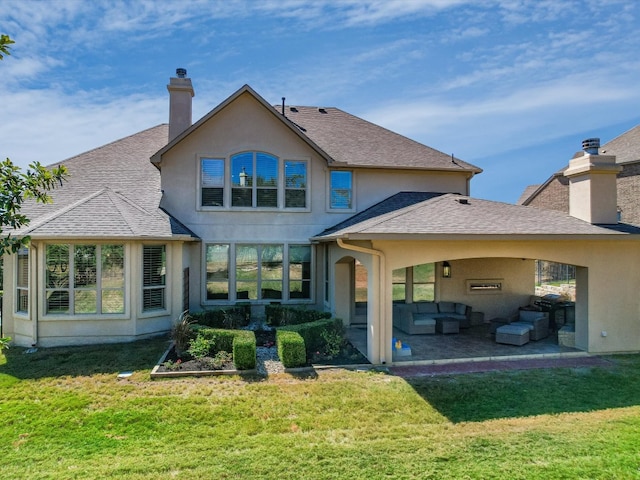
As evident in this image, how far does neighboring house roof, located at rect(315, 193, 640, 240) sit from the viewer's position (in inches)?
333

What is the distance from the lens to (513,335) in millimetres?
10312

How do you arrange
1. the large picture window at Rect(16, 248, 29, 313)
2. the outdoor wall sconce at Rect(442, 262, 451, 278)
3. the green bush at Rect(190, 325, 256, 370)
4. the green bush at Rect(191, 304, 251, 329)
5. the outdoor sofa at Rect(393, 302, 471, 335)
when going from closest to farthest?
the green bush at Rect(190, 325, 256, 370) → the large picture window at Rect(16, 248, 29, 313) → the green bush at Rect(191, 304, 251, 329) → the outdoor sofa at Rect(393, 302, 471, 335) → the outdoor wall sconce at Rect(442, 262, 451, 278)

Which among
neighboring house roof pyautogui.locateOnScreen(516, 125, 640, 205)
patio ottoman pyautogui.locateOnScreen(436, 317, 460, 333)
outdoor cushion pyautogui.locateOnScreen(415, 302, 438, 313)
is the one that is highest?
neighboring house roof pyautogui.locateOnScreen(516, 125, 640, 205)

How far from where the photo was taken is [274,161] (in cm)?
1362

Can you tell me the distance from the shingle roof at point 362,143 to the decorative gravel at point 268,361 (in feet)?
23.5

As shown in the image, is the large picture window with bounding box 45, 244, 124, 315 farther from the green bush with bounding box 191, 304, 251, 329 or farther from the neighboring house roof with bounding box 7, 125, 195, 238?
the green bush with bounding box 191, 304, 251, 329

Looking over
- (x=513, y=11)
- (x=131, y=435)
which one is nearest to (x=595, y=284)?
(x=513, y=11)

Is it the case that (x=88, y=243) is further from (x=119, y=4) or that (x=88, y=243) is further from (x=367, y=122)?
(x=367, y=122)

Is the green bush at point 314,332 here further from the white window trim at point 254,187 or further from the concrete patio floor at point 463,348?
the white window trim at point 254,187

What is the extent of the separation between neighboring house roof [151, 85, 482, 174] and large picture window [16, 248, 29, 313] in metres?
4.74

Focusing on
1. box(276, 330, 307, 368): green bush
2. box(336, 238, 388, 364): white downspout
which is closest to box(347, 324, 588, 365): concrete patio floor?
box(336, 238, 388, 364): white downspout

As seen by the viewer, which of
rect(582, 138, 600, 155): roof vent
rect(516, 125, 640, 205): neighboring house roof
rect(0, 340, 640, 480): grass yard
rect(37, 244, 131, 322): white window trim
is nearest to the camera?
rect(0, 340, 640, 480): grass yard

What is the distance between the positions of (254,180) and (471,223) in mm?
7638

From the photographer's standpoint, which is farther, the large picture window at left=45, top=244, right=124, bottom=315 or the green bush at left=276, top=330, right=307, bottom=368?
the large picture window at left=45, top=244, right=124, bottom=315
